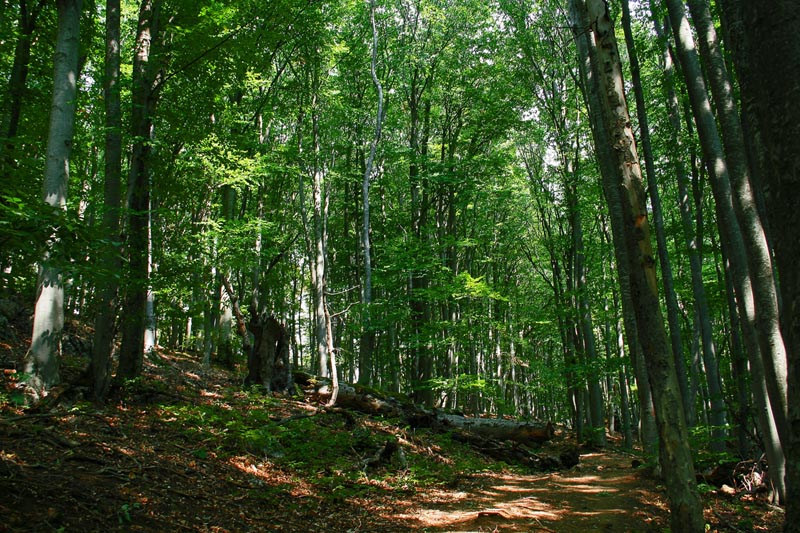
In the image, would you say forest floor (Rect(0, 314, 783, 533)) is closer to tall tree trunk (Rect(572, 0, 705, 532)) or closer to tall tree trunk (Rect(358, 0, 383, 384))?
tall tree trunk (Rect(572, 0, 705, 532))

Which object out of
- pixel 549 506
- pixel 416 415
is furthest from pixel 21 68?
pixel 549 506

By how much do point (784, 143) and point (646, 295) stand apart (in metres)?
2.90

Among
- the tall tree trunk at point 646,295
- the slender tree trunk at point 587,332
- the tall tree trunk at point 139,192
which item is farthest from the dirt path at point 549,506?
the slender tree trunk at point 587,332

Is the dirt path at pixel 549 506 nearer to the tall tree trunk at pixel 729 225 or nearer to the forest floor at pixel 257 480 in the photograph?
the forest floor at pixel 257 480

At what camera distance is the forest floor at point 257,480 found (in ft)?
14.6

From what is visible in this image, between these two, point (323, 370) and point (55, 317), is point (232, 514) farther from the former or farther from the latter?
point (323, 370)

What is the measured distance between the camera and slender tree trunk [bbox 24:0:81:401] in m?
7.08

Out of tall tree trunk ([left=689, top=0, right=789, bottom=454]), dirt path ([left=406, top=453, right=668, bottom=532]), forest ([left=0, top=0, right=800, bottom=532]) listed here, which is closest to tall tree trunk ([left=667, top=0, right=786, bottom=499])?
forest ([left=0, top=0, right=800, bottom=532])

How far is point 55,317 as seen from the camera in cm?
734

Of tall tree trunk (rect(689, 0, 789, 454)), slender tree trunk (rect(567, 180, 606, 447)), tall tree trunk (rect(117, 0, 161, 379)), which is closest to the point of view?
tall tree trunk (rect(689, 0, 789, 454))

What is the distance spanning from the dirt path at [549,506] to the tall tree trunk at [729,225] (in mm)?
1810

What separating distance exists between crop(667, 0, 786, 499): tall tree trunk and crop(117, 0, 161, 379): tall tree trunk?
894 cm

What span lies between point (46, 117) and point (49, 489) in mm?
10837

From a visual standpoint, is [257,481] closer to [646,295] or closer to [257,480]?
[257,480]
